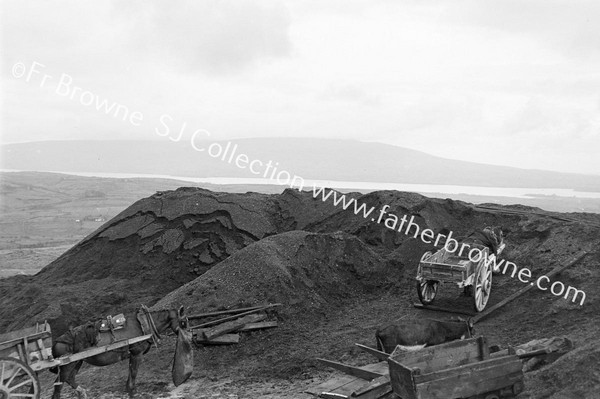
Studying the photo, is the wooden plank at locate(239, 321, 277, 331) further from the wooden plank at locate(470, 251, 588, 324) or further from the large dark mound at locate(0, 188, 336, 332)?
the large dark mound at locate(0, 188, 336, 332)

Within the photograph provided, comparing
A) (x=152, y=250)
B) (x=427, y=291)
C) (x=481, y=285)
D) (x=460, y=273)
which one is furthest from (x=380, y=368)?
(x=152, y=250)

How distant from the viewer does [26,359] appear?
8578 mm

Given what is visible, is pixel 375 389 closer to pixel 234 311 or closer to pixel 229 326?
pixel 229 326

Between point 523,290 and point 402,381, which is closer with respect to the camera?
point 402,381

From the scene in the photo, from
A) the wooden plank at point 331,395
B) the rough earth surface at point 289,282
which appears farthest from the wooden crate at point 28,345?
the wooden plank at point 331,395

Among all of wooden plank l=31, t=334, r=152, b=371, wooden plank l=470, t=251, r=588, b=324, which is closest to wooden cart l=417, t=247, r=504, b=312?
wooden plank l=470, t=251, r=588, b=324

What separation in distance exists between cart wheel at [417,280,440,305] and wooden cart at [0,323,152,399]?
302 inches

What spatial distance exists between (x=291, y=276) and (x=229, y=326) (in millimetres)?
2825

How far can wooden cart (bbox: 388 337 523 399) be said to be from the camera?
7.12 meters

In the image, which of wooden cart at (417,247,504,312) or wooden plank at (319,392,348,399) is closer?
wooden plank at (319,392,348,399)

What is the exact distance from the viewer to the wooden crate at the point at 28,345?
8.53m

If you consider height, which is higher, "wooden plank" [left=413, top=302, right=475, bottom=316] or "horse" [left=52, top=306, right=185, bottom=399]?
"horse" [left=52, top=306, right=185, bottom=399]

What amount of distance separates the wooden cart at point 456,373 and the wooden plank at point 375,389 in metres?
0.49

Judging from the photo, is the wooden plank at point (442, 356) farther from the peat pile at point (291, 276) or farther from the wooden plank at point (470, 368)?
the peat pile at point (291, 276)
